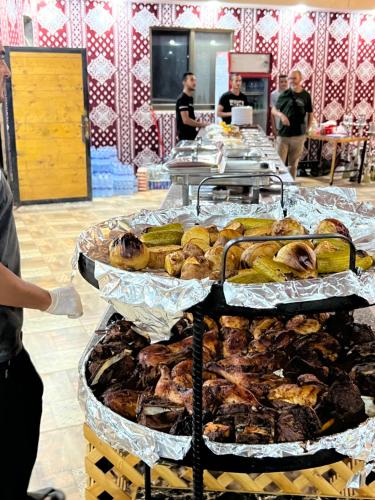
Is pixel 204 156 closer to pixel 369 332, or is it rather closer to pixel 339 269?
pixel 369 332

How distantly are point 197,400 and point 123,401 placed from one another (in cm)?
29

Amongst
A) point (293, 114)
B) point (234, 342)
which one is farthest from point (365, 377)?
point (293, 114)

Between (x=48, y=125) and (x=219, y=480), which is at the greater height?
(x=48, y=125)

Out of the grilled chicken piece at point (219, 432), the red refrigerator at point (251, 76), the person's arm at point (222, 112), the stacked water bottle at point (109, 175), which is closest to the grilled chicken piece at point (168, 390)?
the grilled chicken piece at point (219, 432)

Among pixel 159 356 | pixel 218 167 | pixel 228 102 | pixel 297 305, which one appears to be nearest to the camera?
pixel 297 305

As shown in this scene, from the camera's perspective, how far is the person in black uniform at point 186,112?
7566mm

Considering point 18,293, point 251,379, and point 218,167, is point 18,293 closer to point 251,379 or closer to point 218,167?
point 251,379

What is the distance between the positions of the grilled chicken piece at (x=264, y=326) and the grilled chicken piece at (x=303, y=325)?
0.11 ft

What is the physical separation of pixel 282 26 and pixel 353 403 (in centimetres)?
927

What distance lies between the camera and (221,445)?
132 centimetres

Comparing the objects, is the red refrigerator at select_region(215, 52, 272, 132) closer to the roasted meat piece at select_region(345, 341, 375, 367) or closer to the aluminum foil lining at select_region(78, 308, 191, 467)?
the roasted meat piece at select_region(345, 341, 375, 367)

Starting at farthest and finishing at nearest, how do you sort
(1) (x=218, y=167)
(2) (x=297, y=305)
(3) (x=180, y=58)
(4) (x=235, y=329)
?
(3) (x=180, y=58)
(1) (x=218, y=167)
(4) (x=235, y=329)
(2) (x=297, y=305)

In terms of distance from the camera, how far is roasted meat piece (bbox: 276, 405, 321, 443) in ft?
4.45

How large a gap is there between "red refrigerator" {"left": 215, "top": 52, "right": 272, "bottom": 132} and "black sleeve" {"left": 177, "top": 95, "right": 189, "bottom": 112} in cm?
109
